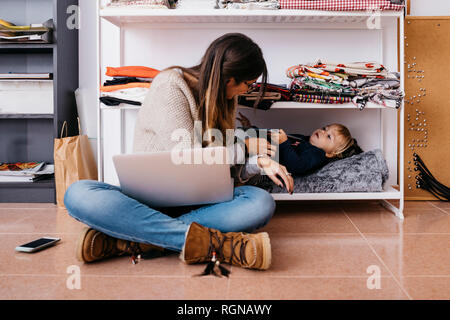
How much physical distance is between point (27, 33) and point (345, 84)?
1.71 m

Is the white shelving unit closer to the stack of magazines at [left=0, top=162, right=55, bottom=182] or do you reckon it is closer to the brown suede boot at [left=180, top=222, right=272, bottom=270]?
the stack of magazines at [left=0, top=162, right=55, bottom=182]

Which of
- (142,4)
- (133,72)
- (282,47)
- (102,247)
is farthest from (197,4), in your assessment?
(102,247)

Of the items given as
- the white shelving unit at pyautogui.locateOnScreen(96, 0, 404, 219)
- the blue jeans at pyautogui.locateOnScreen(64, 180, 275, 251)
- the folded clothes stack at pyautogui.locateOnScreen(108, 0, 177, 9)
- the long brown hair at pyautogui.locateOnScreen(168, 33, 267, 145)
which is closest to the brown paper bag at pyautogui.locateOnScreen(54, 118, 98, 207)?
the white shelving unit at pyautogui.locateOnScreen(96, 0, 404, 219)

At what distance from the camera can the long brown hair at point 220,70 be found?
1273 millimetres

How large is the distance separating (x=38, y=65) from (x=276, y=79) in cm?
142

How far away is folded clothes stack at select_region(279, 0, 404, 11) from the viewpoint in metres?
1.78

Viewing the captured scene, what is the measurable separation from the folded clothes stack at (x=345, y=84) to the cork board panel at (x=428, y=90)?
0.33m

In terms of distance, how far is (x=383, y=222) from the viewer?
1.80m

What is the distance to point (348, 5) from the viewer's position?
1794 millimetres

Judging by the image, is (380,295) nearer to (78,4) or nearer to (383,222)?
(383,222)

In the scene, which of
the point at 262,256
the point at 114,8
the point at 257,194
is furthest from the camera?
the point at 114,8

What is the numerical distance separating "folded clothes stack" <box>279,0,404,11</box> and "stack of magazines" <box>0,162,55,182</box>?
1590 mm

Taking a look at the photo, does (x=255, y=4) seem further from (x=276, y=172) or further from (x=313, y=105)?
(x=276, y=172)
